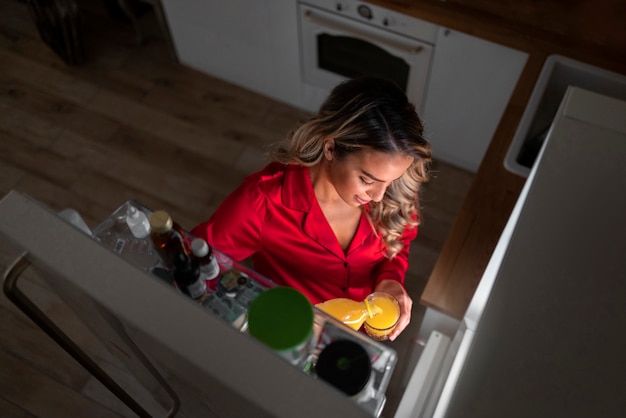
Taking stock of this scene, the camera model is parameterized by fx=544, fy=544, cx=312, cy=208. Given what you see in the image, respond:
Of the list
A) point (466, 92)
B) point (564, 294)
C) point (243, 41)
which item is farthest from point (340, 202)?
point (243, 41)

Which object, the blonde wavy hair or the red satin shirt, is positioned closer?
the blonde wavy hair

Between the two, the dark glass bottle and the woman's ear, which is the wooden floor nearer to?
the woman's ear

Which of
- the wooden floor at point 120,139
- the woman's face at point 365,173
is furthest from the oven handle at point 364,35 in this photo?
the woman's face at point 365,173

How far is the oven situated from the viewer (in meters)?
2.08

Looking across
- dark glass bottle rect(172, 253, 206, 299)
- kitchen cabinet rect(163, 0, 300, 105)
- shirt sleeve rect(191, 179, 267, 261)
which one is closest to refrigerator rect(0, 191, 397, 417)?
dark glass bottle rect(172, 253, 206, 299)

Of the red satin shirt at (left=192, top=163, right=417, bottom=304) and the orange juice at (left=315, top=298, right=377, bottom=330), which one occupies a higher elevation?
the red satin shirt at (left=192, top=163, right=417, bottom=304)

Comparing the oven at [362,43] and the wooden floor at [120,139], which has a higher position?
the oven at [362,43]

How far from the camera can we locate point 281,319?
73 cm

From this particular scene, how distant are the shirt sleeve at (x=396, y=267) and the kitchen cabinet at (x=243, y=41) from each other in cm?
115

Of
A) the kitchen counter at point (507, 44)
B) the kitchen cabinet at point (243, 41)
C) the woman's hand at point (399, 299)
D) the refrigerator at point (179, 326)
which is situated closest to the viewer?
the refrigerator at point (179, 326)

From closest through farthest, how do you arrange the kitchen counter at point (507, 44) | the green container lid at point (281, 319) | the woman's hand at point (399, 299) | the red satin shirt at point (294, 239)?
the green container lid at point (281, 319)
the woman's hand at point (399, 299)
the red satin shirt at point (294, 239)
the kitchen counter at point (507, 44)

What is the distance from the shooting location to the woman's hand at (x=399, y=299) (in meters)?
1.34

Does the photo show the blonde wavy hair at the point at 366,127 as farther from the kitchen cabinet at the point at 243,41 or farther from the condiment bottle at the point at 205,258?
the kitchen cabinet at the point at 243,41

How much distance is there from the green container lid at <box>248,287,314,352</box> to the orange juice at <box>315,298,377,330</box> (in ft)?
1.62
